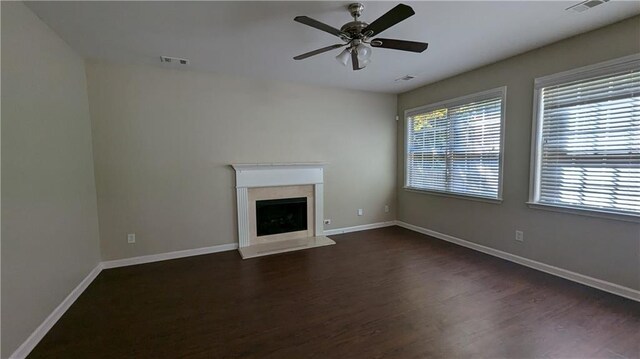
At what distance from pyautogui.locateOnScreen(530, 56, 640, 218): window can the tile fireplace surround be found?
298 centimetres

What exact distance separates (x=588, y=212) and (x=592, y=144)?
0.71 metres

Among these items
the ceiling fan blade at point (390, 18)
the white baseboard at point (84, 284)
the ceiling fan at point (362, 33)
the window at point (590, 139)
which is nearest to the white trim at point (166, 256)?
the white baseboard at point (84, 284)

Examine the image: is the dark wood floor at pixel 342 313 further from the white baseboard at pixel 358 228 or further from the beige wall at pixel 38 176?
the white baseboard at pixel 358 228

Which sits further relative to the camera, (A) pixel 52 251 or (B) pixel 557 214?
(B) pixel 557 214

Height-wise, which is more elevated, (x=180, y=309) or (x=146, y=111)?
(x=146, y=111)

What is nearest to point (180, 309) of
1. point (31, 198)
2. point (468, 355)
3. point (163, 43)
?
point (31, 198)

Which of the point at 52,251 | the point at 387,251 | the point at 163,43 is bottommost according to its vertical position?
the point at 387,251

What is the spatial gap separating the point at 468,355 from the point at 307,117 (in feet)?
12.2

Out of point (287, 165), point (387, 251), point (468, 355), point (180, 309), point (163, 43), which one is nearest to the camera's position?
point (468, 355)

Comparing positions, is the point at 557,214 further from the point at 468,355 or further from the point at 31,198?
the point at 31,198

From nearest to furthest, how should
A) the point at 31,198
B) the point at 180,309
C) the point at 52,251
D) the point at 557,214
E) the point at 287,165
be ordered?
the point at 31,198, the point at 52,251, the point at 180,309, the point at 557,214, the point at 287,165

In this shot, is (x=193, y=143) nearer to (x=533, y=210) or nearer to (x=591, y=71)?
(x=533, y=210)

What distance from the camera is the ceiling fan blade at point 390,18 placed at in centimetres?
175

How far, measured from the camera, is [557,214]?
120 inches
